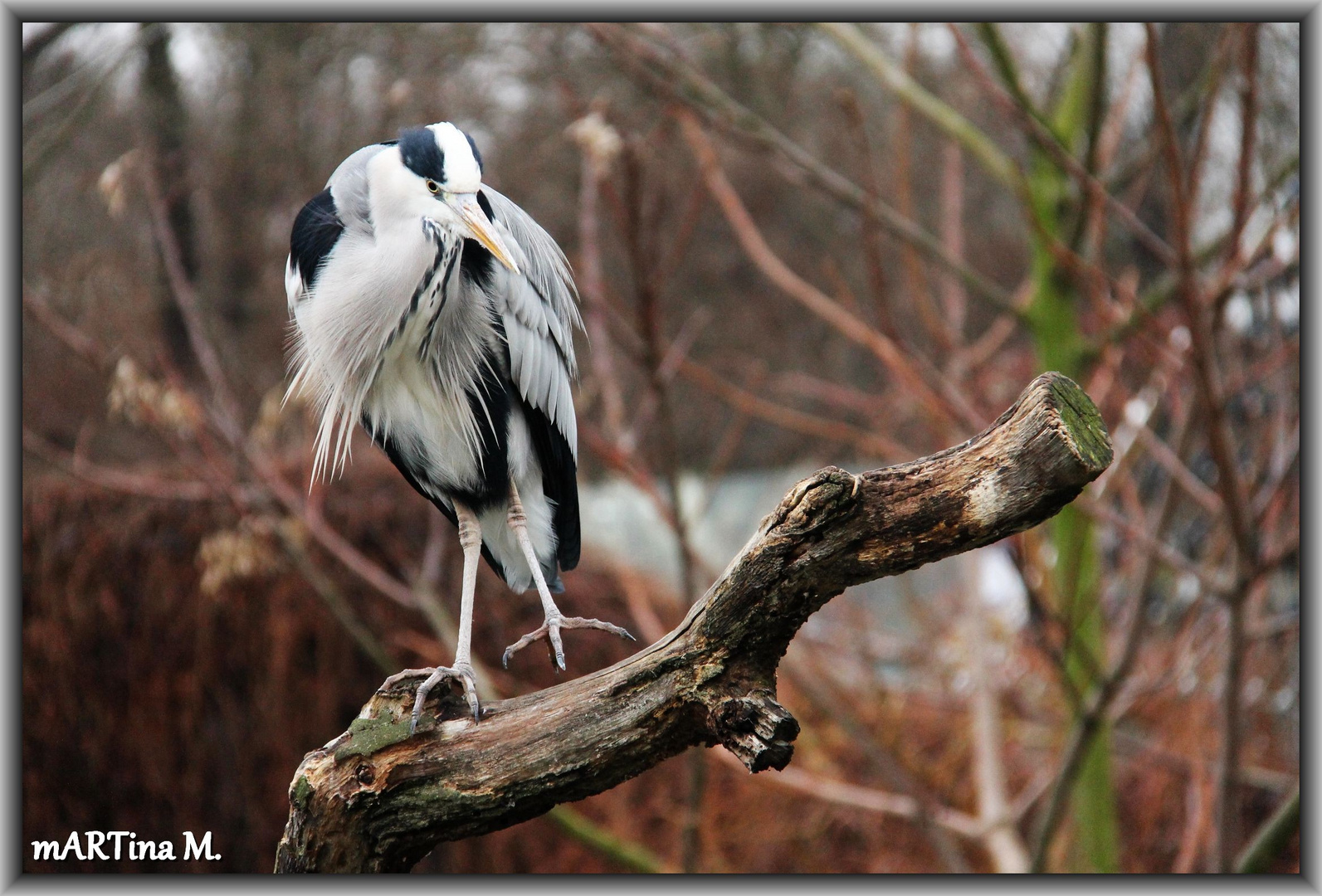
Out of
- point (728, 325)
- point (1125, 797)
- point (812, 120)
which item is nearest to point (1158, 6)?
point (1125, 797)

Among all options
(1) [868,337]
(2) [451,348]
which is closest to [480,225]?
(2) [451,348]

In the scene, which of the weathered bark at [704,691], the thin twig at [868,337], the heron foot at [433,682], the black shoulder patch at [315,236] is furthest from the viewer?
the thin twig at [868,337]

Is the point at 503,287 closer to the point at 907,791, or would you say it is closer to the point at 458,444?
the point at 458,444

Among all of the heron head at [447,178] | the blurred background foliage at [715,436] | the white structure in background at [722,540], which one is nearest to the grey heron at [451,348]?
the heron head at [447,178]

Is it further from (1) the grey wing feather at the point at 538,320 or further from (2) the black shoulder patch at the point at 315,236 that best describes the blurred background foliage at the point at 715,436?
(2) the black shoulder patch at the point at 315,236

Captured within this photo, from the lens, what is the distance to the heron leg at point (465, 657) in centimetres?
161

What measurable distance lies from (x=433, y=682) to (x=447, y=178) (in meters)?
0.75

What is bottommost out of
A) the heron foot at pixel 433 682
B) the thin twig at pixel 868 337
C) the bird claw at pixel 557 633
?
the heron foot at pixel 433 682

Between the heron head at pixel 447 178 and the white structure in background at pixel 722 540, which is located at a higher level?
the white structure in background at pixel 722 540

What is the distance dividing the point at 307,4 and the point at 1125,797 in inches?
162

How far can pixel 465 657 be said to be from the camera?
6.07 feet

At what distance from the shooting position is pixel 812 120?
705cm

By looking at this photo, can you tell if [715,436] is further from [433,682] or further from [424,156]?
[433,682]

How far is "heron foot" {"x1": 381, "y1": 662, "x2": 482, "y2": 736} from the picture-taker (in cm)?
159
